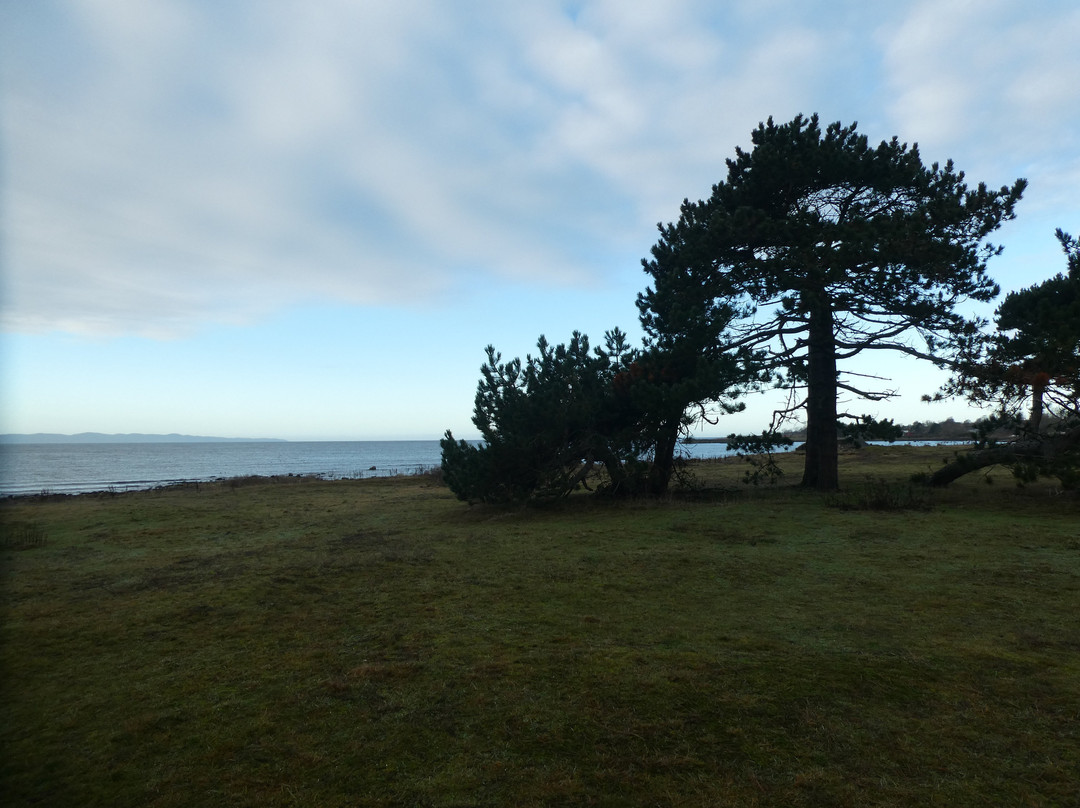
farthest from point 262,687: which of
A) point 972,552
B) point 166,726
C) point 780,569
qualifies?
point 972,552

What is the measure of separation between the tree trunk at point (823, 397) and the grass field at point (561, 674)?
211 inches

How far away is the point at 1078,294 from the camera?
12820mm

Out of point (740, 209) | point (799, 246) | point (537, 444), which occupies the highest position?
point (740, 209)

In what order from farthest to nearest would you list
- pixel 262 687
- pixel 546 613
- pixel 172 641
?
pixel 546 613 → pixel 172 641 → pixel 262 687

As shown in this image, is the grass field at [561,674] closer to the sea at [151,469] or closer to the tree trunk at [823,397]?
the sea at [151,469]

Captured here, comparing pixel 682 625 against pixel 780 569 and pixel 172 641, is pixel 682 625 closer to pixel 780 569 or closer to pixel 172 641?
pixel 780 569

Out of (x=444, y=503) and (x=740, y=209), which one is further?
(x=444, y=503)

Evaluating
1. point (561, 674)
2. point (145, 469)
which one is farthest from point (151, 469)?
point (561, 674)

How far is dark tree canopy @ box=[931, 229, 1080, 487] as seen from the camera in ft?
38.1

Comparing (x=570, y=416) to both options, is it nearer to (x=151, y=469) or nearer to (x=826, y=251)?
(x=826, y=251)

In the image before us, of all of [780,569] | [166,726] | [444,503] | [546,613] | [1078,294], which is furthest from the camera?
[444,503]

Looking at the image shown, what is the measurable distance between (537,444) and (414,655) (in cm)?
930

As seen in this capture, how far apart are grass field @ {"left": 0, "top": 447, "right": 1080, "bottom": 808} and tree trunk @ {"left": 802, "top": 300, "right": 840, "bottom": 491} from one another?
535 centimetres

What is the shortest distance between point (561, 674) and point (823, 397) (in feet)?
43.3
